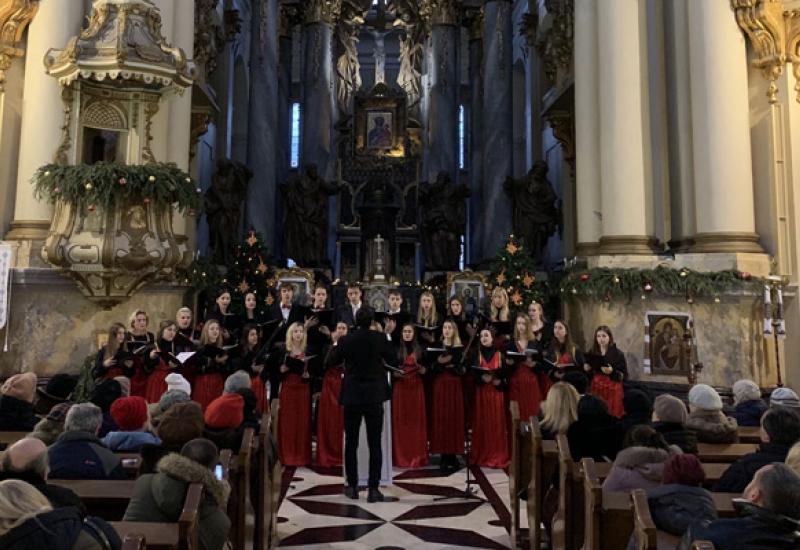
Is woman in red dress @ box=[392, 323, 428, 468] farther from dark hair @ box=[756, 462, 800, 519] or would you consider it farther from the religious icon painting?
dark hair @ box=[756, 462, 800, 519]

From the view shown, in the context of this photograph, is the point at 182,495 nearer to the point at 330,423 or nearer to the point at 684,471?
the point at 684,471

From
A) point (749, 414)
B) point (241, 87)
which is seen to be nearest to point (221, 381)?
point (749, 414)

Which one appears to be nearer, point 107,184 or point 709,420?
point 709,420

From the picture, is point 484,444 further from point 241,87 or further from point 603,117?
point 241,87

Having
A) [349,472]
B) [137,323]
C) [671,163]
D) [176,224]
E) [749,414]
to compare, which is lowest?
[349,472]

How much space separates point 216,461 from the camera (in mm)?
3373

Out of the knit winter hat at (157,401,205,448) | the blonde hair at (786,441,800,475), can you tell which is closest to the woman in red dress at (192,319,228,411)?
the knit winter hat at (157,401,205,448)

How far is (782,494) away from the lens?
247cm

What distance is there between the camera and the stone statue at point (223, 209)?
15.6 metres

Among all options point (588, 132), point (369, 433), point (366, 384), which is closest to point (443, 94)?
point (588, 132)

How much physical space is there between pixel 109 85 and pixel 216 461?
7210 mm

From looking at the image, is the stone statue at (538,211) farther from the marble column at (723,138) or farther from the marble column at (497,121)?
the marble column at (723,138)

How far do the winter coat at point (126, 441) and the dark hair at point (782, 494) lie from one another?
11.4ft

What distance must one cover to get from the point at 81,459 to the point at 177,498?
986mm
